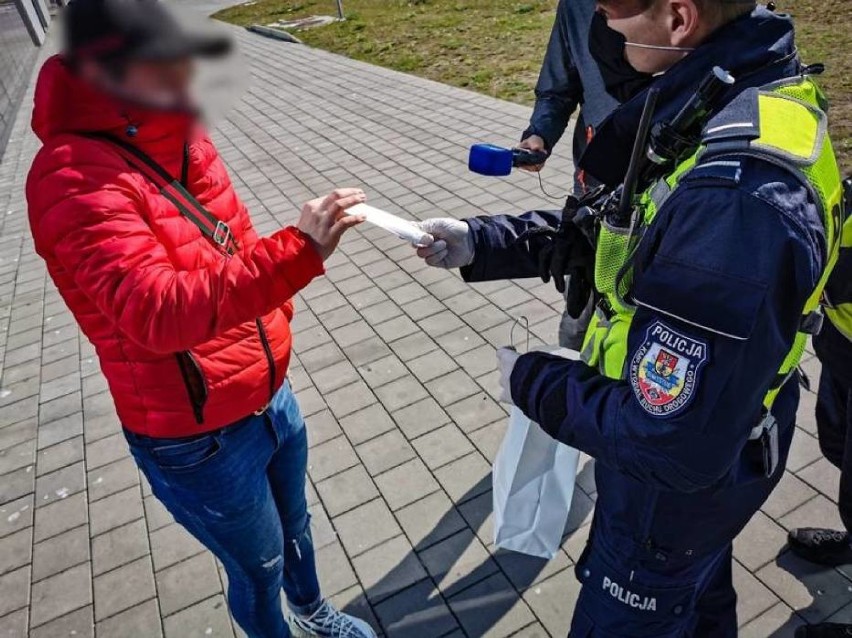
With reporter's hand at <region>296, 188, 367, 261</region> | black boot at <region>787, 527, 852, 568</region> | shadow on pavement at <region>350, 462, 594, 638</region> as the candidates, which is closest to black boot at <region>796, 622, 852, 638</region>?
black boot at <region>787, 527, 852, 568</region>

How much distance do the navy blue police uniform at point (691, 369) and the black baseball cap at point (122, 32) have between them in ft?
3.34

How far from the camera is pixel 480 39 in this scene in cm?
1232

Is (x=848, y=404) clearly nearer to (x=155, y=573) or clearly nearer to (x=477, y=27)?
(x=155, y=573)

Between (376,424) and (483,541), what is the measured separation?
0.96m

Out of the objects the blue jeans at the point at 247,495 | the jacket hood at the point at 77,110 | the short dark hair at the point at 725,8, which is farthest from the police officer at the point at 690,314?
the jacket hood at the point at 77,110

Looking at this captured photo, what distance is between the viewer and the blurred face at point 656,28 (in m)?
1.42

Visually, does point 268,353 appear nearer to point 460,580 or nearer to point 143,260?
point 143,260

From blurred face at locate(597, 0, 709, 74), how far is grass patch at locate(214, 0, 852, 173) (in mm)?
5073

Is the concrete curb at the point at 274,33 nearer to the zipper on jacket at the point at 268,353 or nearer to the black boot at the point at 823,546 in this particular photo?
the zipper on jacket at the point at 268,353

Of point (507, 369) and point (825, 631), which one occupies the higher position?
point (507, 369)

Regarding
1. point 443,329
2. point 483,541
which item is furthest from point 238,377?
point 443,329

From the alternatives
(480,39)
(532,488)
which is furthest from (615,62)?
(480,39)

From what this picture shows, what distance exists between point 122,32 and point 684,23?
1.17 m

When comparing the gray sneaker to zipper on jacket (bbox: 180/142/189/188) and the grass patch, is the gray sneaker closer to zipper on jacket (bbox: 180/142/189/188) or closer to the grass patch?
zipper on jacket (bbox: 180/142/189/188)
